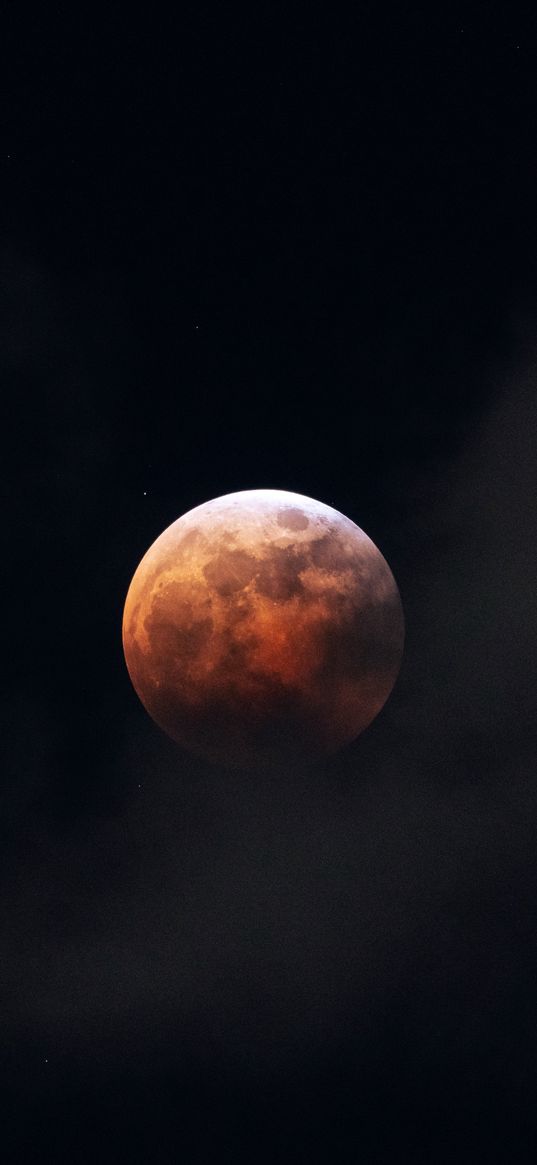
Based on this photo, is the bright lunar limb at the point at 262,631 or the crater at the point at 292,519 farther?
the crater at the point at 292,519

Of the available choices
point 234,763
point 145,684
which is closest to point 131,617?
point 145,684

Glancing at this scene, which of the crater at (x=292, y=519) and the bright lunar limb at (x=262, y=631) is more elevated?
the crater at (x=292, y=519)

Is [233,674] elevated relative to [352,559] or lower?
lower

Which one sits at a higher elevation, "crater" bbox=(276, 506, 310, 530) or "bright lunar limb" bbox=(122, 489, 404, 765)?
"crater" bbox=(276, 506, 310, 530)

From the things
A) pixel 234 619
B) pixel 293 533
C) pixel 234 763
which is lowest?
pixel 234 763

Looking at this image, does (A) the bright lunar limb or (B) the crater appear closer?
(A) the bright lunar limb

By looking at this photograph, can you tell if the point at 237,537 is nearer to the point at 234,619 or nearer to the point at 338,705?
the point at 234,619

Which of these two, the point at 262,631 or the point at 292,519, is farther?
the point at 292,519

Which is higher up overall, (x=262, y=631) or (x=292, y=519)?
(x=292, y=519)
